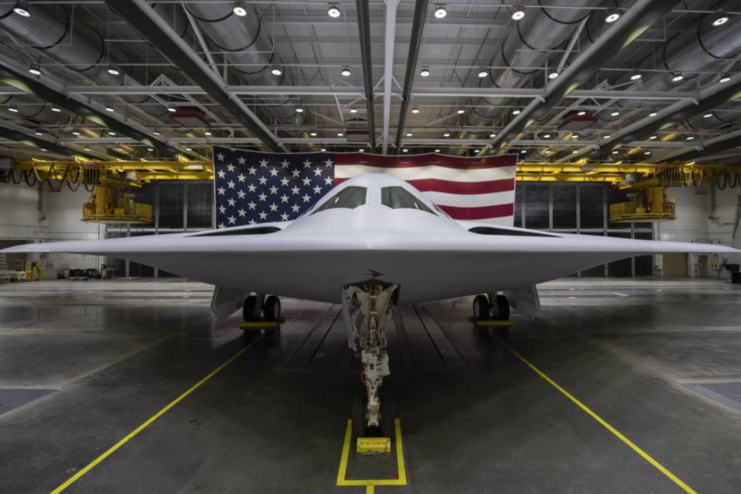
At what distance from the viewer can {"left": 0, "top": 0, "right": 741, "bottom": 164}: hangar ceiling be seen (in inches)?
306

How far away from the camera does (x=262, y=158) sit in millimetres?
12750

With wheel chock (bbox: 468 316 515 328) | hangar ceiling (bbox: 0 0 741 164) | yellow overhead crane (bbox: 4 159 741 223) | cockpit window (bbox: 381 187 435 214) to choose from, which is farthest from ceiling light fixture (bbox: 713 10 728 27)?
yellow overhead crane (bbox: 4 159 741 223)

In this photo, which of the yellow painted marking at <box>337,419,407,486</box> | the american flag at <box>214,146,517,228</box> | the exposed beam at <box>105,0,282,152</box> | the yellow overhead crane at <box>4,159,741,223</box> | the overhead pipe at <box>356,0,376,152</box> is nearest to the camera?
the yellow painted marking at <box>337,419,407,486</box>

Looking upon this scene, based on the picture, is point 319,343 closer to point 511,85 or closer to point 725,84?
point 511,85

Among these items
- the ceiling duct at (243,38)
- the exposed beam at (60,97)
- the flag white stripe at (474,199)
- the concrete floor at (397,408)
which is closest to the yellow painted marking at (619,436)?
the concrete floor at (397,408)

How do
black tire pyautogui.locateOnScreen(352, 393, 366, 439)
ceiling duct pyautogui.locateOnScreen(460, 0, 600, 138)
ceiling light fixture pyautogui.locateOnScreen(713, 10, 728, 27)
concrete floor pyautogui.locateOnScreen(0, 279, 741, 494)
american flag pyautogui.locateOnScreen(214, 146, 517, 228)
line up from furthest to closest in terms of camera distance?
american flag pyautogui.locateOnScreen(214, 146, 517, 228)
ceiling light fixture pyautogui.locateOnScreen(713, 10, 728, 27)
ceiling duct pyautogui.locateOnScreen(460, 0, 600, 138)
black tire pyautogui.locateOnScreen(352, 393, 366, 439)
concrete floor pyautogui.locateOnScreen(0, 279, 741, 494)

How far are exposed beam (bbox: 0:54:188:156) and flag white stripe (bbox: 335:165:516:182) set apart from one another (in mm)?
9341

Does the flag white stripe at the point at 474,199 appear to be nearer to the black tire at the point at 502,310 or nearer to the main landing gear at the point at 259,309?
the black tire at the point at 502,310

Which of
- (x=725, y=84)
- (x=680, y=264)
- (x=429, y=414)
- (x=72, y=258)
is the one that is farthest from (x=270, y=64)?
(x=680, y=264)

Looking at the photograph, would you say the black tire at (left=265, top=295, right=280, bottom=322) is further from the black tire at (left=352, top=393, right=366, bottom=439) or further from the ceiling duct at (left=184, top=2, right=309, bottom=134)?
the ceiling duct at (left=184, top=2, right=309, bottom=134)

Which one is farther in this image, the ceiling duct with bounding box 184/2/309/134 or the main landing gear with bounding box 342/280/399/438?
the ceiling duct with bounding box 184/2/309/134

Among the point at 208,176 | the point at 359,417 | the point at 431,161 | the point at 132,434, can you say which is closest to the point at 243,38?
the point at 431,161

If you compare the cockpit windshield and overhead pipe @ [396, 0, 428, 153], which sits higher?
overhead pipe @ [396, 0, 428, 153]

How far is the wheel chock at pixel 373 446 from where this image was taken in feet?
11.6
